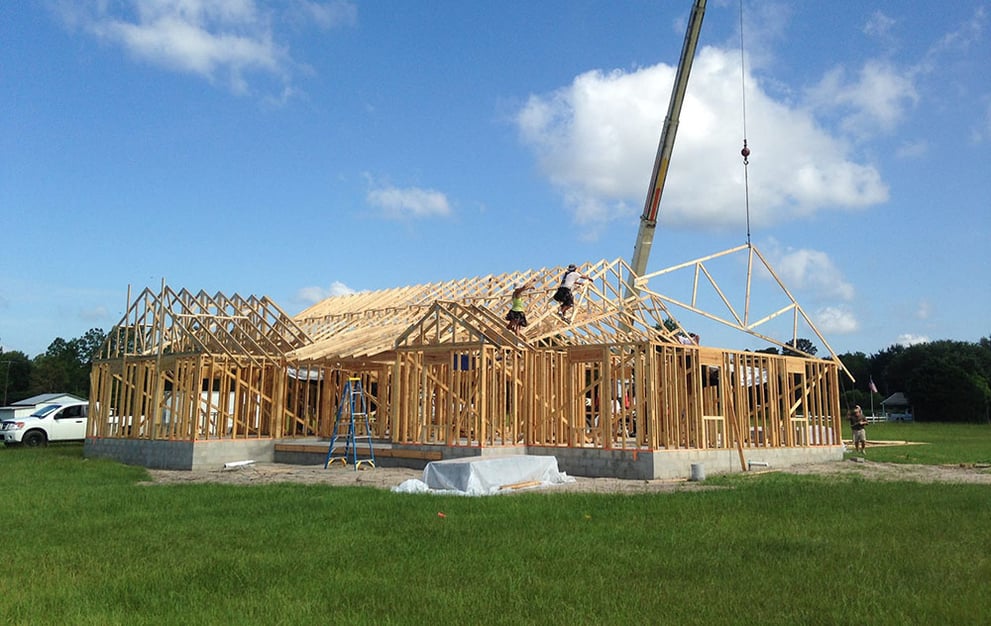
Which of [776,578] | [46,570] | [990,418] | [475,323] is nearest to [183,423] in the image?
[475,323]

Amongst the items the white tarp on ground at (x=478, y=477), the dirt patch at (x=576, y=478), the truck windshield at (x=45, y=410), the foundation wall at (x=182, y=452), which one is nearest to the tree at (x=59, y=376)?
the truck windshield at (x=45, y=410)

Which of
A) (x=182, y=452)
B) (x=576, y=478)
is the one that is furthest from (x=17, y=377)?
(x=576, y=478)

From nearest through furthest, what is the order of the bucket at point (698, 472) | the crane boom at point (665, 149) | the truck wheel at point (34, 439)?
1. the bucket at point (698, 472)
2. the crane boom at point (665, 149)
3. the truck wheel at point (34, 439)

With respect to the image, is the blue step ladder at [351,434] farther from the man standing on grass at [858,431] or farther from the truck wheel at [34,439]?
the man standing on grass at [858,431]

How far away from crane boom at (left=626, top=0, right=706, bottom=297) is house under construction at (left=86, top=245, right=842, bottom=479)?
953 millimetres

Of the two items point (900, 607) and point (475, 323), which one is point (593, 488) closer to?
point (475, 323)

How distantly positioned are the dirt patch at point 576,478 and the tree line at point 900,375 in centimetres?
2292

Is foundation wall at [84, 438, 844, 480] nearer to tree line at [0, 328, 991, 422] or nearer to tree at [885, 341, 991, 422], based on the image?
tree line at [0, 328, 991, 422]

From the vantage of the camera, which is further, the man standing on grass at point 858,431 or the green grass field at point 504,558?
the man standing on grass at point 858,431

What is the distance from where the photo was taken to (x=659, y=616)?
4.71 m

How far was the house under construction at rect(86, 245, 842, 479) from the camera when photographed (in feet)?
48.2

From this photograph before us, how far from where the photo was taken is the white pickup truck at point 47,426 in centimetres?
2272

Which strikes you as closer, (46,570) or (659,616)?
(659,616)

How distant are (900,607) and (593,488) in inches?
286
